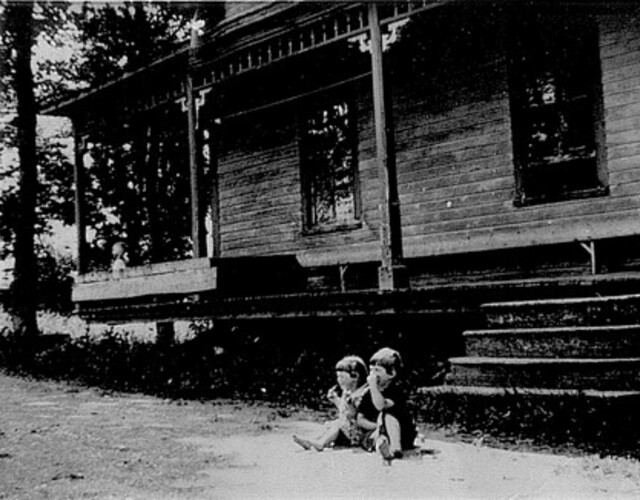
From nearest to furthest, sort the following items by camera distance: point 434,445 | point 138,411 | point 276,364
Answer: point 434,445, point 138,411, point 276,364

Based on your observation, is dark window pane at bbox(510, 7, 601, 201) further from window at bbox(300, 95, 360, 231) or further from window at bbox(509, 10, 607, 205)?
window at bbox(300, 95, 360, 231)

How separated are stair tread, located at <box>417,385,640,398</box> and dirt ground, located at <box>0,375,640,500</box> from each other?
21.5 inches

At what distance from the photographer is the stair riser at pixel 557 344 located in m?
6.59

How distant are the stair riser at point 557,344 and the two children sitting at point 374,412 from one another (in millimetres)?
1653

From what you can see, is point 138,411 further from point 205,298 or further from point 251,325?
point 251,325

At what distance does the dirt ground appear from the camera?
4781 mm

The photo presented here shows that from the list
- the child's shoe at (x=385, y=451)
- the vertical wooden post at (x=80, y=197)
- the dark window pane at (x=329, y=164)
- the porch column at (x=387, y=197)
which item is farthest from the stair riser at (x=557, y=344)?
the vertical wooden post at (x=80, y=197)

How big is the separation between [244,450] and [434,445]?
1.39 m

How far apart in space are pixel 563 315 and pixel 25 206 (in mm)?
13405

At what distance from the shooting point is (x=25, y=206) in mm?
17734

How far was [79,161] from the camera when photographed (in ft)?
50.5

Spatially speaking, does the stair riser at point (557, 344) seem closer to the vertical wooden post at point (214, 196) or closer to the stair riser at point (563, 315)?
the stair riser at point (563, 315)

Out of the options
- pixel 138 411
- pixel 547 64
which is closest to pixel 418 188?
pixel 547 64

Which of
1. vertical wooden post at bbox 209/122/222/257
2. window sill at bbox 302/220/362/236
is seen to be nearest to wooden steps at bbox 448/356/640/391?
window sill at bbox 302/220/362/236
